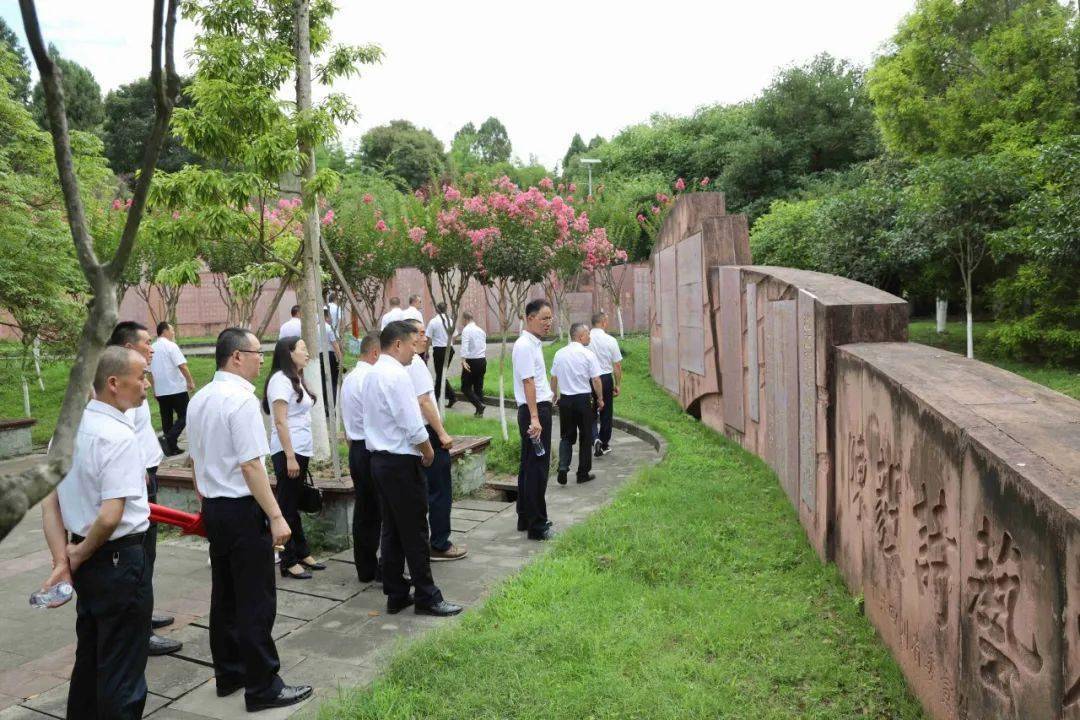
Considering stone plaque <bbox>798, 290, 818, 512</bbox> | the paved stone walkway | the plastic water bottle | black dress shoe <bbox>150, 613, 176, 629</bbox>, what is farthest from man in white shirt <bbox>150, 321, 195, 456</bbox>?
stone plaque <bbox>798, 290, 818, 512</bbox>

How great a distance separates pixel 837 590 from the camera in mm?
5047

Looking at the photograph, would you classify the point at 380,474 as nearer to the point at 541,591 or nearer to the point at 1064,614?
the point at 541,591

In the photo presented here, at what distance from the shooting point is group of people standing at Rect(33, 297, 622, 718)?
339 centimetres

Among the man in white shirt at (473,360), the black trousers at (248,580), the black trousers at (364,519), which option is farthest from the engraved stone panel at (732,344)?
the black trousers at (248,580)

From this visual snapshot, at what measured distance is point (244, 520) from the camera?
13.0 feet

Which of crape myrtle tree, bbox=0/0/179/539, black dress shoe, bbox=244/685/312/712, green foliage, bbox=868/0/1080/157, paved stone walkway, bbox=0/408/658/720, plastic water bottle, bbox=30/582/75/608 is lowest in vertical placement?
paved stone walkway, bbox=0/408/658/720

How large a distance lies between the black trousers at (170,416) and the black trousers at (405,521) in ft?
20.2

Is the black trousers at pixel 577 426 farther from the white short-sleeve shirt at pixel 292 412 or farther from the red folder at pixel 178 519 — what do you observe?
the red folder at pixel 178 519

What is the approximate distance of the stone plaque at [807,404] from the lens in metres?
5.86

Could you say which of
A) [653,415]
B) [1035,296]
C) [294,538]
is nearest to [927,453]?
[294,538]

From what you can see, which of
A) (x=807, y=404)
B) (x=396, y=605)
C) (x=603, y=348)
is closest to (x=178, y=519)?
(x=396, y=605)

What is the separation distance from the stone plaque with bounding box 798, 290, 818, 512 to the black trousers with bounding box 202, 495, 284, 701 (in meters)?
3.80

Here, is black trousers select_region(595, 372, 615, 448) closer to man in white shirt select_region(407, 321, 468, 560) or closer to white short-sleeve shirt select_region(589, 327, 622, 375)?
white short-sleeve shirt select_region(589, 327, 622, 375)

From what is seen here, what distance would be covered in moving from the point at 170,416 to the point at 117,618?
775 centimetres
